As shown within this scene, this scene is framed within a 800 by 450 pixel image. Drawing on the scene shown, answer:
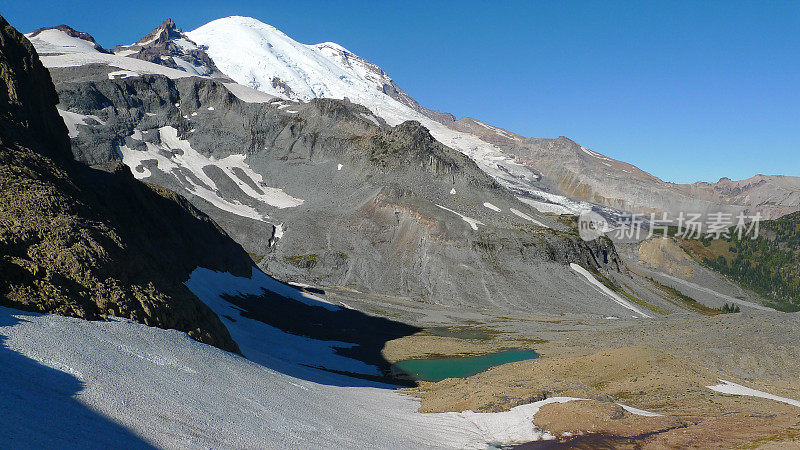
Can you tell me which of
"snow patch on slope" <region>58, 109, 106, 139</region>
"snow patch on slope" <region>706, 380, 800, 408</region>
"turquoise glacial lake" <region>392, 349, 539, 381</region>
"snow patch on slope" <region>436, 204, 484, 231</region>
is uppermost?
"snow patch on slope" <region>58, 109, 106, 139</region>

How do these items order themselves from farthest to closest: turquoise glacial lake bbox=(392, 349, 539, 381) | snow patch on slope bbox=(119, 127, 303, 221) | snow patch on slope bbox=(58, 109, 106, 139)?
1. snow patch on slope bbox=(58, 109, 106, 139)
2. snow patch on slope bbox=(119, 127, 303, 221)
3. turquoise glacial lake bbox=(392, 349, 539, 381)

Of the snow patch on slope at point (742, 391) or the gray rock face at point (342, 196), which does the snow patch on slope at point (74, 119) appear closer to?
the gray rock face at point (342, 196)

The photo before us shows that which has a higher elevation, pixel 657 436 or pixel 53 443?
pixel 53 443

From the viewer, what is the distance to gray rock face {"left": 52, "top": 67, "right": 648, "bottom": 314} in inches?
4719

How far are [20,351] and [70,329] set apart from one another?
376cm

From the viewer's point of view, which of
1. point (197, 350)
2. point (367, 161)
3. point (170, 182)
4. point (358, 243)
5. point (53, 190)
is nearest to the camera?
point (197, 350)

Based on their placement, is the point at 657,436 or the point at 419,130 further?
the point at 419,130

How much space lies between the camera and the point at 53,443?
12.0 meters

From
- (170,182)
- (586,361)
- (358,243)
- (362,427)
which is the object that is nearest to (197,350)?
(362,427)

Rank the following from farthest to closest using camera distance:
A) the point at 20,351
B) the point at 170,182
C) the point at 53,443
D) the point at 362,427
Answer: the point at 170,182
the point at 362,427
the point at 20,351
the point at 53,443

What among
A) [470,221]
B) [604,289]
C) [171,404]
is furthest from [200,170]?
[171,404]

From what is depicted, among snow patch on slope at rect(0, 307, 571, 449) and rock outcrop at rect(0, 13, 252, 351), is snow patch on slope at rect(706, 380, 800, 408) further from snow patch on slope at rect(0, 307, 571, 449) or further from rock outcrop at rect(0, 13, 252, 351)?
rock outcrop at rect(0, 13, 252, 351)

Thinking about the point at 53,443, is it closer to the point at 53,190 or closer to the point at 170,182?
the point at 53,190

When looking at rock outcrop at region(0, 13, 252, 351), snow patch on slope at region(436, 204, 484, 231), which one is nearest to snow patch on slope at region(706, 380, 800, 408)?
rock outcrop at region(0, 13, 252, 351)
